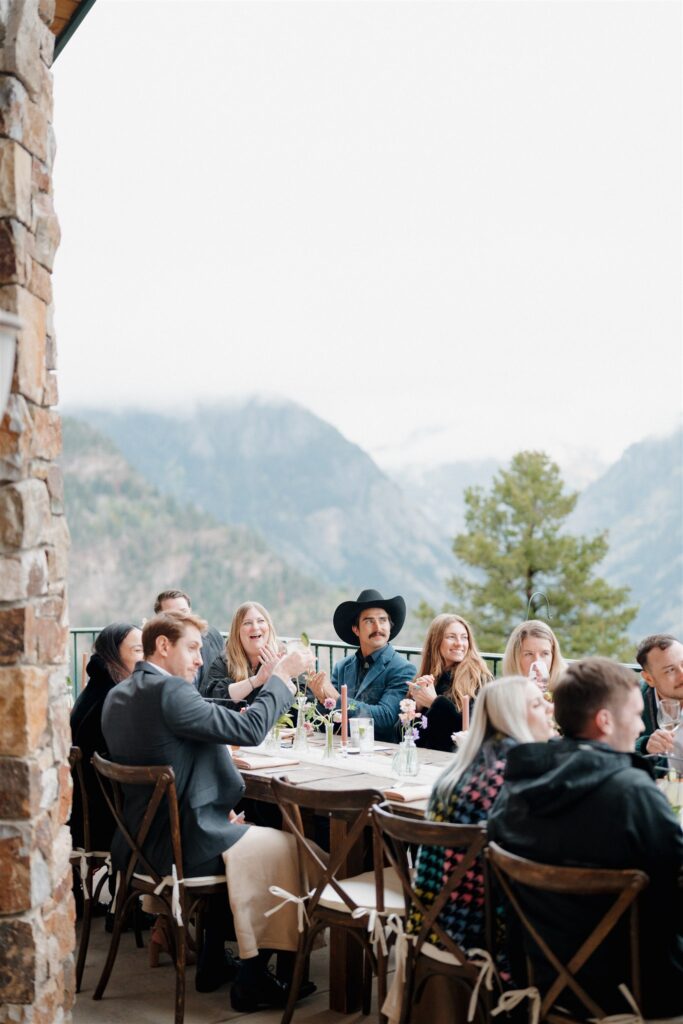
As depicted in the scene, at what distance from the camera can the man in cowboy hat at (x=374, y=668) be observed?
5242 mm

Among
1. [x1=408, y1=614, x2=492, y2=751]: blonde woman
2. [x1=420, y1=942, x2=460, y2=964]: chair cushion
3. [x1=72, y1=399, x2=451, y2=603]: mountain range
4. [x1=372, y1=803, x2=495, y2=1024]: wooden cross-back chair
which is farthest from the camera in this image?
[x1=72, y1=399, x2=451, y2=603]: mountain range

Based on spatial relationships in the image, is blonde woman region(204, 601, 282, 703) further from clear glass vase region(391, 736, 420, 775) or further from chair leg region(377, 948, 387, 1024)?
chair leg region(377, 948, 387, 1024)

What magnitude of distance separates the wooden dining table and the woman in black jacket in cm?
55

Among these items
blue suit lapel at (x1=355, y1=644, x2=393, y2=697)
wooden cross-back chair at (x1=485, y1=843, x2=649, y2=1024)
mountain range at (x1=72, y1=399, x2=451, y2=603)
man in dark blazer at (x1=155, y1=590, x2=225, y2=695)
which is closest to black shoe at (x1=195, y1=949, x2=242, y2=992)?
wooden cross-back chair at (x1=485, y1=843, x2=649, y2=1024)

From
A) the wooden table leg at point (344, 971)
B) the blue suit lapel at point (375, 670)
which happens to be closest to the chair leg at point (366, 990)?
the wooden table leg at point (344, 971)

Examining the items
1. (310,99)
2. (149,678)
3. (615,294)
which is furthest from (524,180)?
(149,678)

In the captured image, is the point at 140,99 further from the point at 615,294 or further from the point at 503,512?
the point at 503,512

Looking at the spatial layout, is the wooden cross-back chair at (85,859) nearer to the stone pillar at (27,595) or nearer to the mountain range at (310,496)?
the stone pillar at (27,595)

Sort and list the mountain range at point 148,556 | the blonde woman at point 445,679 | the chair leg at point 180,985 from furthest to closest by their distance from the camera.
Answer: the mountain range at point 148,556 → the blonde woman at point 445,679 → the chair leg at point 180,985

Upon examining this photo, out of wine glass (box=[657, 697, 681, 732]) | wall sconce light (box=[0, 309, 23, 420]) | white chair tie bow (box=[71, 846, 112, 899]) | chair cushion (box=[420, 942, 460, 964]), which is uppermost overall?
wall sconce light (box=[0, 309, 23, 420])

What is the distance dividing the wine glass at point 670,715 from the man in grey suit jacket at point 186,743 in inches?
50.8

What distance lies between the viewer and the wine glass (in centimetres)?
366

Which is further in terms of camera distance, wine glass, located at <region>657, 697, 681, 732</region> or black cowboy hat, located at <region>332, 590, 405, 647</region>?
black cowboy hat, located at <region>332, 590, 405, 647</region>

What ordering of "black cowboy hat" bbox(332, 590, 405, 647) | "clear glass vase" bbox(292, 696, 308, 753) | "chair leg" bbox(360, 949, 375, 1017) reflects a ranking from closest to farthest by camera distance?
"chair leg" bbox(360, 949, 375, 1017), "clear glass vase" bbox(292, 696, 308, 753), "black cowboy hat" bbox(332, 590, 405, 647)
